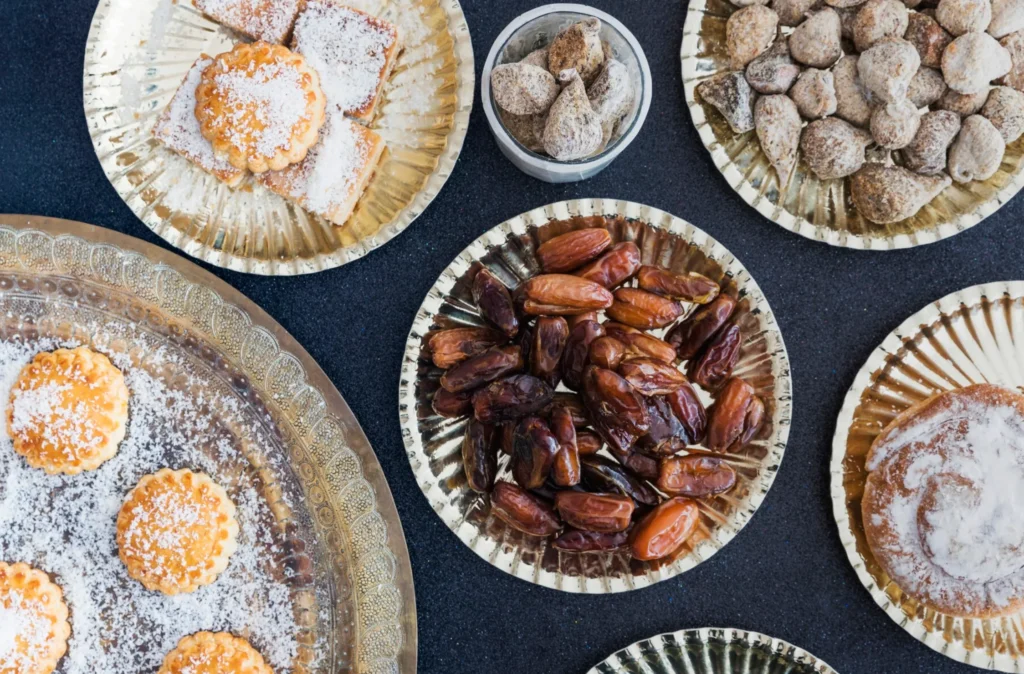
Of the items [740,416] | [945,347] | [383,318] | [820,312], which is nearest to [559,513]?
[740,416]

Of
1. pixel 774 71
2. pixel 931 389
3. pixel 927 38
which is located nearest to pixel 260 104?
pixel 774 71

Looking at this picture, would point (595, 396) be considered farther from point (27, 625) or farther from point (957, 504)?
point (27, 625)

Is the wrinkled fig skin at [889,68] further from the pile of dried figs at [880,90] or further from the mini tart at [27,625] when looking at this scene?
the mini tart at [27,625]

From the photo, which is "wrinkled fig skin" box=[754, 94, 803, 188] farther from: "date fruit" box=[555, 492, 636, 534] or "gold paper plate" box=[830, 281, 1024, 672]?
"date fruit" box=[555, 492, 636, 534]

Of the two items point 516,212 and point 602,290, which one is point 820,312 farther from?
point 516,212

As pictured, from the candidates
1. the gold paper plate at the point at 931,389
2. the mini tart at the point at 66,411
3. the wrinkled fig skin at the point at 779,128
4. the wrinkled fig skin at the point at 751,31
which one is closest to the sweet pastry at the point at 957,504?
the gold paper plate at the point at 931,389

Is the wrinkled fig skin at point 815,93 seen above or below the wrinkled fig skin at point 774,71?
below
